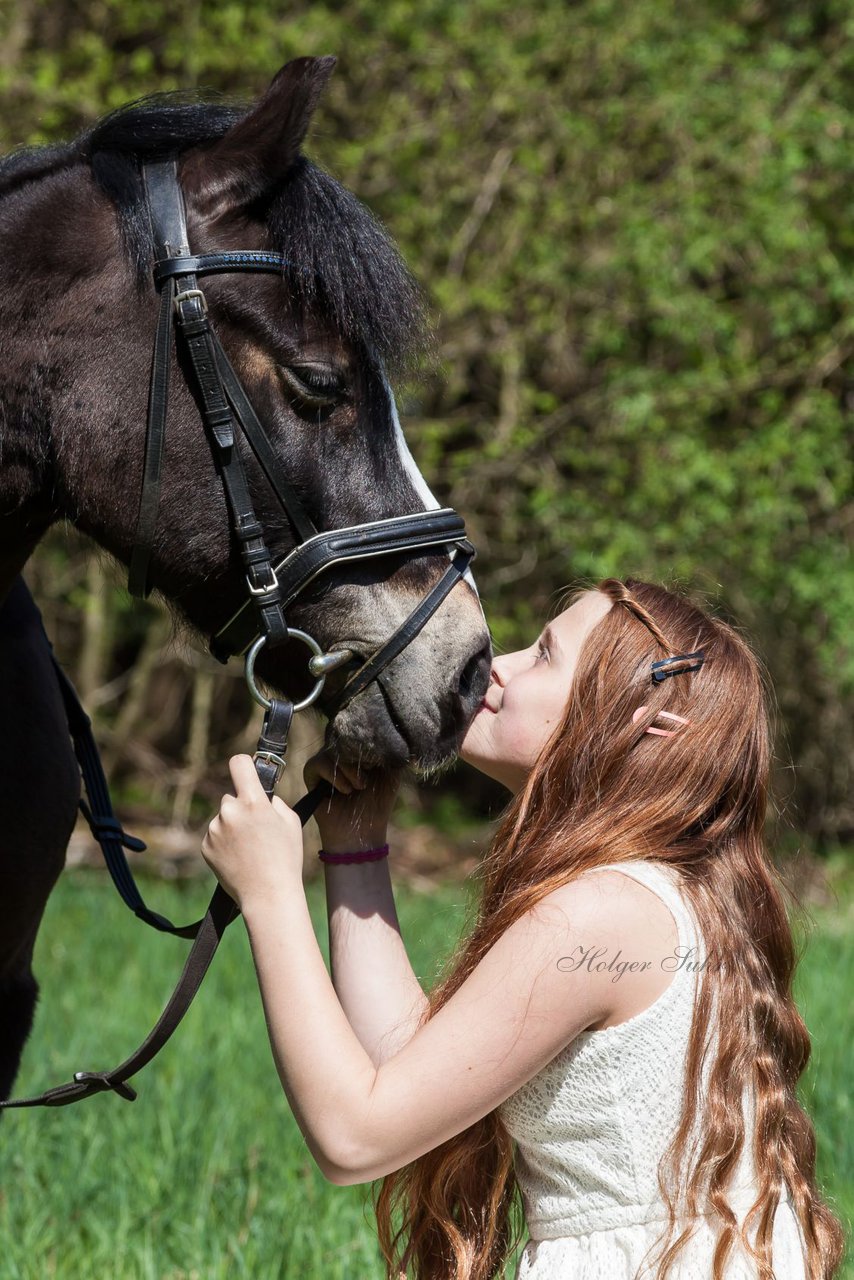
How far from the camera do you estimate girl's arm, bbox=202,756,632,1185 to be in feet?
5.03

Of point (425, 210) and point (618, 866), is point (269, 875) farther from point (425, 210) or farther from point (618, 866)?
point (425, 210)

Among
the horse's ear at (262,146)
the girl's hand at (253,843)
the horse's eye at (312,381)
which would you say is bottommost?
the girl's hand at (253,843)

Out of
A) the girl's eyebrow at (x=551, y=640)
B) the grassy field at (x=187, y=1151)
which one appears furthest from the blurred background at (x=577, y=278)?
the girl's eyebrow at (x=551, y=640)

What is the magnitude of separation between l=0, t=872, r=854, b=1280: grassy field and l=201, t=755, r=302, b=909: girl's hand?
87 centimetres

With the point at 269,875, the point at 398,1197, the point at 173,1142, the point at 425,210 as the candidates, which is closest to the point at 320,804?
the point at 269,875

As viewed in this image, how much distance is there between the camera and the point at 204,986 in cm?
473

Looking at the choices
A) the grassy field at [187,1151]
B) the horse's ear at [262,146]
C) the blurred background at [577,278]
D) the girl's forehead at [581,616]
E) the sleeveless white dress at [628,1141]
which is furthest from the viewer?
the blurred background at [577,278]

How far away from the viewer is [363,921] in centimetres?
187

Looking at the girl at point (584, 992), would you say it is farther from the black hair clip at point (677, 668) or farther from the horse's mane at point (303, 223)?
the horse's mane at point (303, 223)

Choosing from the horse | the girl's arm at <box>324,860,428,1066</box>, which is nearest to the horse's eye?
the horse

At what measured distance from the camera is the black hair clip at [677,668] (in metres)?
1.79

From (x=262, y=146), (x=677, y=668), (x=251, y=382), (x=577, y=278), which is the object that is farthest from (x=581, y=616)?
(x=577, y=278)

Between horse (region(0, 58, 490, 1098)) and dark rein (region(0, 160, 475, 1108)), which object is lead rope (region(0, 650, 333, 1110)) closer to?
dark rein (region(0, 160, 475, 1108))

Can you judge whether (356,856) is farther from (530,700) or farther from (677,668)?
(677,668)
